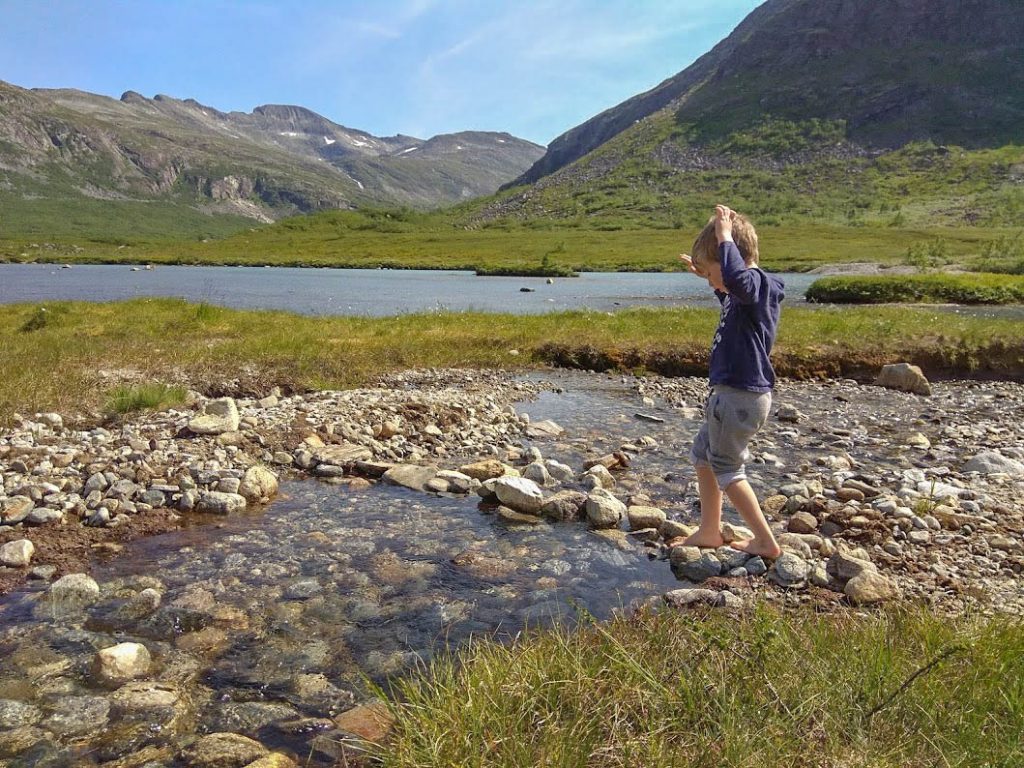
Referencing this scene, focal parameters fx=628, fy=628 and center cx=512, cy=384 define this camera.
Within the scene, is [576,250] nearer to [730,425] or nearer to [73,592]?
[730,425]

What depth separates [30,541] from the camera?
720 cm

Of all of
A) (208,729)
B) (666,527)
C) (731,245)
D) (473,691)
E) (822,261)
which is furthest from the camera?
(822,261)

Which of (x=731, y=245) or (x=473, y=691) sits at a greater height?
(x=731, y=245)

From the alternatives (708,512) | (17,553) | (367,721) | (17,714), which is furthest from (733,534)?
(17,553)

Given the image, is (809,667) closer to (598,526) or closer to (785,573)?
(785,573)

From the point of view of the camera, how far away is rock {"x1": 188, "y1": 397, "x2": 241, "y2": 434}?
1114 cm

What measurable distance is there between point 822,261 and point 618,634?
11127 centimetres

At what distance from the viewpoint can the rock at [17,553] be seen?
6801mm

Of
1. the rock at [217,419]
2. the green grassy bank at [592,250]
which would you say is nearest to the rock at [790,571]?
the rock at [217,419]

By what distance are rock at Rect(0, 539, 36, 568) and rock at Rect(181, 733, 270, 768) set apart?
405cm

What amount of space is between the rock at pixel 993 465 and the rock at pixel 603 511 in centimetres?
650

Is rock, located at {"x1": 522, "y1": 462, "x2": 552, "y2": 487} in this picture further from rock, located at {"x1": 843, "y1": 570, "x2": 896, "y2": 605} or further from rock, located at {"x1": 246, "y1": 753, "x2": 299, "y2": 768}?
rock, located at {"x1": 246, "y1": 753, "x2": 299, "y2": 768}

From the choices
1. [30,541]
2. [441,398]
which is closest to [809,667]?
[30,541]

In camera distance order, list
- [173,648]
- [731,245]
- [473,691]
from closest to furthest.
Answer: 1. [473,691]
2. [173,648]
3. [731,245]
